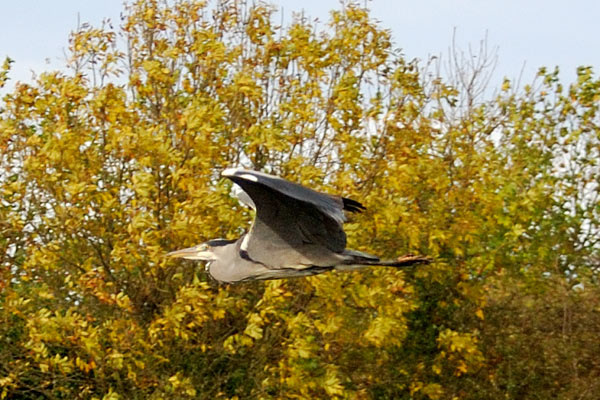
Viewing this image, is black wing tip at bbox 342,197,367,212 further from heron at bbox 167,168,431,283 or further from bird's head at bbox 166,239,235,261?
bird's head at bbox 166,239,235,261

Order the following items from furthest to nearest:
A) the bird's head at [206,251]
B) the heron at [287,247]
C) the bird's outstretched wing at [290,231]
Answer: the bird's head at [206,251]
the heron at [287,247]
the bird's outstretched wing at [290,231]

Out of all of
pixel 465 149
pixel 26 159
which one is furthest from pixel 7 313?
pixel 465 149

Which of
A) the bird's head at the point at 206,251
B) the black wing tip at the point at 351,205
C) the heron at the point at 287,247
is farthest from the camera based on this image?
the bird's head at the point at 206,251

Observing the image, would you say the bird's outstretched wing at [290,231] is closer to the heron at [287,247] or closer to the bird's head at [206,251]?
the heron at [287,247]

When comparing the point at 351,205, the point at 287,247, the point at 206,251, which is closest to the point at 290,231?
the point at 287,247

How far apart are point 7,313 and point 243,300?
2.19 meters

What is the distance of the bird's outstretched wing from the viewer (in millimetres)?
6366

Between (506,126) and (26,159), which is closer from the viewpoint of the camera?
(26,159)

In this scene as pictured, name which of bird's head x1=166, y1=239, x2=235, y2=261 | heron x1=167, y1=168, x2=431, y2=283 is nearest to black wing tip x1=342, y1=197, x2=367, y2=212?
heron x1=167, y1=168, x2=431, y2=283

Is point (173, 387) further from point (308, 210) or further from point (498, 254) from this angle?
point (498, 254)

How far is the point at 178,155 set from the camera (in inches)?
352

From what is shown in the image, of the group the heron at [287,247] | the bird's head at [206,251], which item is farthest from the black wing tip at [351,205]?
the bird's head at [206,251]

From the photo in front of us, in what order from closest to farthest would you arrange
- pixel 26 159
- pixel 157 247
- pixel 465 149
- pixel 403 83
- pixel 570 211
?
pixel 157 247 → pixel 26 159 → pixel 403 83 → pixel 465 149 → pixel 570 211

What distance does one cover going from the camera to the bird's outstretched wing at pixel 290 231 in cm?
637
